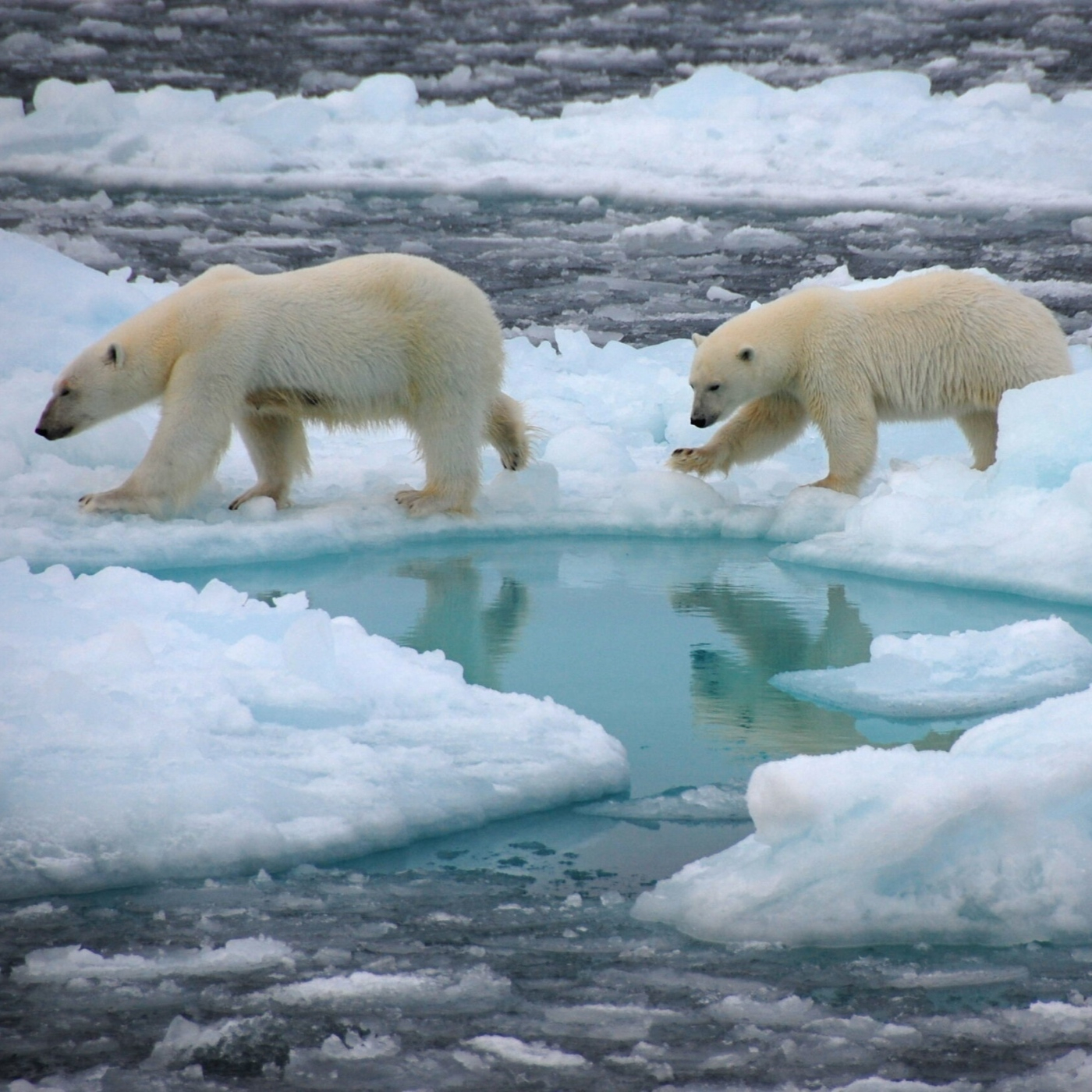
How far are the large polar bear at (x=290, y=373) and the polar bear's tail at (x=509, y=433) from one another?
0.26m

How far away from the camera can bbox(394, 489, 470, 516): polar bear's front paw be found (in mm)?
4934

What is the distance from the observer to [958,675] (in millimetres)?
2977

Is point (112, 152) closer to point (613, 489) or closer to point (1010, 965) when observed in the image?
point (613, 489)

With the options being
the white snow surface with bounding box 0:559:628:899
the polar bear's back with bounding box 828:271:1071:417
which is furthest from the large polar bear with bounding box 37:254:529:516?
the white snow surface with bounding box 0:559:628:899

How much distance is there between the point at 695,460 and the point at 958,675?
2.65 metres

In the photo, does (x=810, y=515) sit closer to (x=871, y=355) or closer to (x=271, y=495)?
(x=871, y=355)

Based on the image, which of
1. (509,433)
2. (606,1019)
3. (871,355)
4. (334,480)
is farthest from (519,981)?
(334,480)

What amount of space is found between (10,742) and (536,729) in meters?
0.88

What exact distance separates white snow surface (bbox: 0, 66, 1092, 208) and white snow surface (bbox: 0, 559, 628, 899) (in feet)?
36.0

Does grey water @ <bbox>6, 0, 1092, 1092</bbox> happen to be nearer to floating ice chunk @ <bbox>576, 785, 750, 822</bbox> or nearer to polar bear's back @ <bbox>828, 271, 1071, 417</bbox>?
floating ice chunk @ <bbox>576, 785, 750, 822</bbox>

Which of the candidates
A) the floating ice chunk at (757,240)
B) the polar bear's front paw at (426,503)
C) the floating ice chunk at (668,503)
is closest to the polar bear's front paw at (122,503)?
the polar bear's front paw at (426,503)

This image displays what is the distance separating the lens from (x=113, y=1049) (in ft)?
4.69

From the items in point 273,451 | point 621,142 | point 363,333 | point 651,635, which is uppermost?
point 621,142

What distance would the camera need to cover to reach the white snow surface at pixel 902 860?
1725mm
